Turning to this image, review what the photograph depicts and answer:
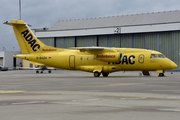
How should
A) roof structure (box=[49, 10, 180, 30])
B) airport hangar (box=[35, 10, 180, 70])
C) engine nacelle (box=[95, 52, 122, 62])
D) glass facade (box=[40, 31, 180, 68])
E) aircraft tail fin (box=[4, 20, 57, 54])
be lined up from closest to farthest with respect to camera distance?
engine nacelle (box=[95, 52, 122, 62]), aircraft tail fin (box=[4, 20, 57, 54]), glass facade (box=[40, 31, 180, 68]), airport hangar (box=[35, 10, 180, 70]), roof structure (box=[49, 10, 180, 30])

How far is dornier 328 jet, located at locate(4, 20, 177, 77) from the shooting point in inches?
1858

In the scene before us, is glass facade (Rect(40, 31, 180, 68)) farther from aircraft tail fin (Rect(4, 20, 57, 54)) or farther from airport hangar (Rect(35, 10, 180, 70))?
aircraft tail fin (Rect(4, 20, 57, 54))

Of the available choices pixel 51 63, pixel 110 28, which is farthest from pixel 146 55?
pixel 110 28

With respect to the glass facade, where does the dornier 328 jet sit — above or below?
below

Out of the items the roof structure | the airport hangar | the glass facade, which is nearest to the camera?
the glass facade

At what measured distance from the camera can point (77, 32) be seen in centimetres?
9244

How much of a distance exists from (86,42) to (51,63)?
4210 cm

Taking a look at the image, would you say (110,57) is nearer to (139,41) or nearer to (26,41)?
(26,41)

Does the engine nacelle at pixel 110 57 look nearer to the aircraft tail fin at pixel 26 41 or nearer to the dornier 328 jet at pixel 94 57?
the dornier 328 jet at pixel 94 57

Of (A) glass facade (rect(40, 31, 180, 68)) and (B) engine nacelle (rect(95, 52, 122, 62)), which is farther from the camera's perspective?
(A) glass facade (rect(40, 31, 180, 68))

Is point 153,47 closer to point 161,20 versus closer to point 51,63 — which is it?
point 161,20

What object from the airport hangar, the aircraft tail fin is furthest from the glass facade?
the aircraft tail fin

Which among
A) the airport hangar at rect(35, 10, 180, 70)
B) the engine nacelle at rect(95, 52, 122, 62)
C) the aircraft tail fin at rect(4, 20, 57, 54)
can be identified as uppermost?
the airport hangar at rect(35, 10, 180, 70)

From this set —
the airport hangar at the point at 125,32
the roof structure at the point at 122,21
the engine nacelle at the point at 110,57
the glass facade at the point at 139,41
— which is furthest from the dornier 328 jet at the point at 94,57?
the roof structure at the point at 122,21
